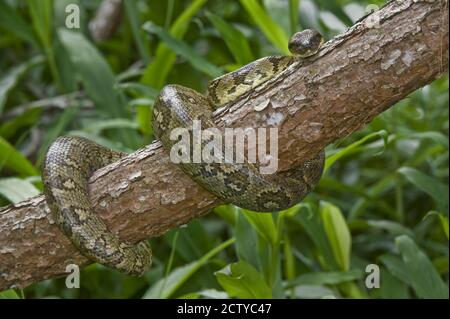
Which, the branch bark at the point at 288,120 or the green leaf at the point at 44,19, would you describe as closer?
the branch bark at the point at 288,120

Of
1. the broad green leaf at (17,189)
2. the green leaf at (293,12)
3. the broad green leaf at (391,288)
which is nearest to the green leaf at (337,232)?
the broad green leaf at (391,288)

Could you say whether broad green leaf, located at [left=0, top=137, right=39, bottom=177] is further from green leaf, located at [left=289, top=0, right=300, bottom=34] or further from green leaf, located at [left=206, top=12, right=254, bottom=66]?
green leaf, located at [left=289, top=0, right=300, bottom=34]

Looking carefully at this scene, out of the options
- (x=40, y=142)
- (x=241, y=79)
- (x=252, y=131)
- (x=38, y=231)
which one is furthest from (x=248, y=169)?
(x=40, y=142)

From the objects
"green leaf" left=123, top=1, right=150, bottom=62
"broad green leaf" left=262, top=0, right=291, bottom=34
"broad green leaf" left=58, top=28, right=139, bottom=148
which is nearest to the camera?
"broad green leaf" left=262, top=0, right=291, bottom=34

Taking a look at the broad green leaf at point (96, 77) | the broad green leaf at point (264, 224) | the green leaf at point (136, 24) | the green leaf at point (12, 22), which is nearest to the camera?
the broad green leaf at point (264, 224)

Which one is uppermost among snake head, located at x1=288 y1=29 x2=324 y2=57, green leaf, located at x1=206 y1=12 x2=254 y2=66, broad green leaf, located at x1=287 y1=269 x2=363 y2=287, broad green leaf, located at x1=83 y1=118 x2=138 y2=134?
green leaf, located at x1=206 y1=12 x2=254 y2=66

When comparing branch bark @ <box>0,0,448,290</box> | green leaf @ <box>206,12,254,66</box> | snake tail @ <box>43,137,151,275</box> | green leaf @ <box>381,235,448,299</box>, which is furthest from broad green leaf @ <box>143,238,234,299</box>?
green leaf @ <box>206,12,254,66</box>
